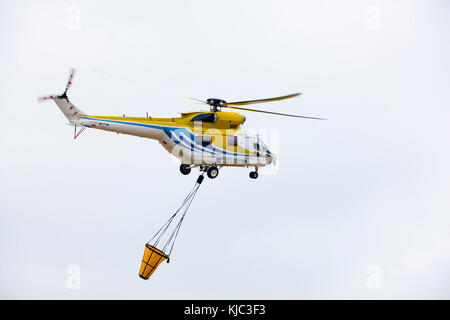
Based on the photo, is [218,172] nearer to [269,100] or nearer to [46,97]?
[269,100]

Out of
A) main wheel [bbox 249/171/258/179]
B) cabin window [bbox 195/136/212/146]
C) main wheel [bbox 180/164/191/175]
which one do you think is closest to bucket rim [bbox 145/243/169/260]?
main wheel [bbox 180/164/191/175]

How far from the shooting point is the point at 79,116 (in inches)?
985

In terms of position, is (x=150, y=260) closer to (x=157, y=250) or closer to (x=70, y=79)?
(x=157, y=250)

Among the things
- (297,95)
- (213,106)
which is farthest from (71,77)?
(297,95)

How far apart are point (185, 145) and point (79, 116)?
173 inches

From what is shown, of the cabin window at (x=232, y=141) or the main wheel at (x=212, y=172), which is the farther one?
the cabin window at (x=232, y=141)

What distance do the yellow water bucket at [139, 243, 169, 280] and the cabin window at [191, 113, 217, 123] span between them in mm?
5684

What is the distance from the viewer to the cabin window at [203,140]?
90.0 feet

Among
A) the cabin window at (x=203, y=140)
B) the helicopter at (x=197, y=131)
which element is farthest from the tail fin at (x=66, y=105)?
the cabin window at (x=203, y=140)

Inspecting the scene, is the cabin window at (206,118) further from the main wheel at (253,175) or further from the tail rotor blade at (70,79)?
the tail rotor blade at (70,79)

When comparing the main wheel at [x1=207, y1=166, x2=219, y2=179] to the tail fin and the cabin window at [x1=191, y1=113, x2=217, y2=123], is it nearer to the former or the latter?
the cabin window at [x1=191, y1=113, x2=217, y2=123]

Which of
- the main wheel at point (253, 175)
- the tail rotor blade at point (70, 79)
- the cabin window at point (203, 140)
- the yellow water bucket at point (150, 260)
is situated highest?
the tail rotor blade at point (70, 79)

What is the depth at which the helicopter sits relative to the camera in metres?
25.1

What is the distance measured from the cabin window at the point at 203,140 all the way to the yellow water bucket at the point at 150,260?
483 cm
